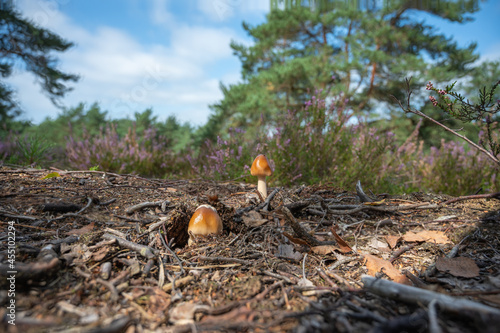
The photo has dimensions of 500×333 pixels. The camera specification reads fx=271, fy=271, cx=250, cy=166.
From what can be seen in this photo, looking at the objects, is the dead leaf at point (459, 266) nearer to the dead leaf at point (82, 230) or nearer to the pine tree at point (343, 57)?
the dead leaf at point (82, 230)

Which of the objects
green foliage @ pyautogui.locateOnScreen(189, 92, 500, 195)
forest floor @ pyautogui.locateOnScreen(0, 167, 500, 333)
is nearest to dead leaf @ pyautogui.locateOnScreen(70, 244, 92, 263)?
forest floor @ pyautogui.locateOnScreen(0, 167, 500, 333)

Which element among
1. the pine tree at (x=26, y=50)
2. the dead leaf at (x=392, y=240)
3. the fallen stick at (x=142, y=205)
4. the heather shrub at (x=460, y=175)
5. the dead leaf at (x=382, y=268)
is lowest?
the dead leaf at (x=382, y=268)

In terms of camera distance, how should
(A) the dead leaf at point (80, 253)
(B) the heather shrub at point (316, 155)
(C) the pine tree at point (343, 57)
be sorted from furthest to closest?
(C) the pine tree at point (343, 57) < (B) the heather shrub at point (316, 155) < (A) the dead leaf at point (80, 253)

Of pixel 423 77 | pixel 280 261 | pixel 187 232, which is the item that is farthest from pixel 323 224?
pixel 423 77

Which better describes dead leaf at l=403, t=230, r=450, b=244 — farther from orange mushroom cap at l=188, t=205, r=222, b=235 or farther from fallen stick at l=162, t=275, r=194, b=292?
fallen stick at l=162, t=275, r=194, b=292

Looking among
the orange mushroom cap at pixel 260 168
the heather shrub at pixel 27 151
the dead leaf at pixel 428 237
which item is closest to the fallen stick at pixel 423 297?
the dead leaf at pixel 428 237

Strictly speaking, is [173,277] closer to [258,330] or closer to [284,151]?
[258,330]

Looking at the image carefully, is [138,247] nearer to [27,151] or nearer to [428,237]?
[428,237]
